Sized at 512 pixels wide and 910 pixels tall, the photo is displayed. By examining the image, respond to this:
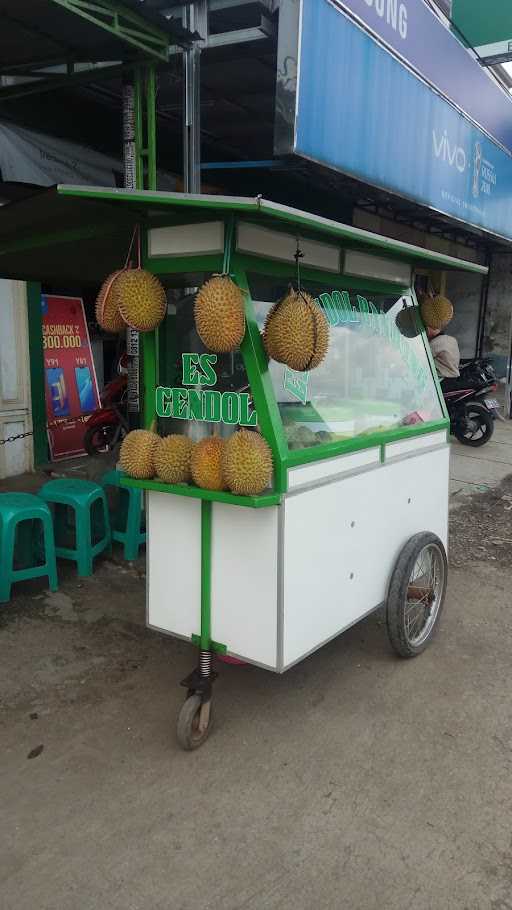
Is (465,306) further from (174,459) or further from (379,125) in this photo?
(174,459)

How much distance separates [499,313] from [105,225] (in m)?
10.5

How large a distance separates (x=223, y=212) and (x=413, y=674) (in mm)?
2315

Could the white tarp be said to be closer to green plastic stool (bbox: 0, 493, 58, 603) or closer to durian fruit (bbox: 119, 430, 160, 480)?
green plastic stool (bbox: 0, 493, 58, 603)

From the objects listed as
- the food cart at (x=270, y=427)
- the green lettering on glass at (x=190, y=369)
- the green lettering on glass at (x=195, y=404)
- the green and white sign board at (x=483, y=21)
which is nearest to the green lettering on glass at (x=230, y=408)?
the food cart at (x=270, y=427)

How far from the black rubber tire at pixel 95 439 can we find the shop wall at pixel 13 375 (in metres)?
0.74

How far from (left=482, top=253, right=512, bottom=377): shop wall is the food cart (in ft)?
29.9

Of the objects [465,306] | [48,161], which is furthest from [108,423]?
[465,306]

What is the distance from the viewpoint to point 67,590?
13.4ft

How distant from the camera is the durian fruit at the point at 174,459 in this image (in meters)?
2.56

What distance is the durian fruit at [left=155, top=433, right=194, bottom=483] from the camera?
2.56m

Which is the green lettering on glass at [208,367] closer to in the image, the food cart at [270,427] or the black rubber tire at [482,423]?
the food cart at [270,427]

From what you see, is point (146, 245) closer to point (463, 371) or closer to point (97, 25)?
point (97, 25)

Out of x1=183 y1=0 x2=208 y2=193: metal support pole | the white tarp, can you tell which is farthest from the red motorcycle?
x1=183 y1=0 x2=208 y2=193: metal support pole

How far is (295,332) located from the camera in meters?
2.29
